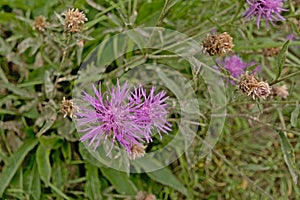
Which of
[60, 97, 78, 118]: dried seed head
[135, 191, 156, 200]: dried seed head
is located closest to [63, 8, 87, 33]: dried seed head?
[60, 97, 78, 118]: dried seed head

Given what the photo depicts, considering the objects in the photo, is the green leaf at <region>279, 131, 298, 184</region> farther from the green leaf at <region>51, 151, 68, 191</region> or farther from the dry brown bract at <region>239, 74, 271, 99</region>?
the green leaf at <region>51, 151, 68, 191</region>

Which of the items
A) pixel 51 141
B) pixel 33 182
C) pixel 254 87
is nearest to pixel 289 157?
pixel 254 87

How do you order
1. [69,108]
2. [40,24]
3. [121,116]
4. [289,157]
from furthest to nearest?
[40,24] → [289,157] → [69,108] → [121,116]

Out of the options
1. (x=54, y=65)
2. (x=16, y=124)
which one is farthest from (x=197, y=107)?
(x=16, y=124)

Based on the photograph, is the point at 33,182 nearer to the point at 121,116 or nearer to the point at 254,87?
the point at 121,116

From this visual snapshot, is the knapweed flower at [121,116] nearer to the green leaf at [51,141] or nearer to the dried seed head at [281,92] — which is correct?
the green leaf at [51,141]

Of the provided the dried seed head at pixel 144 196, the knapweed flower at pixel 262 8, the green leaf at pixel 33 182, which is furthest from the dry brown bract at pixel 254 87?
the green leaf at pixel 33 182
